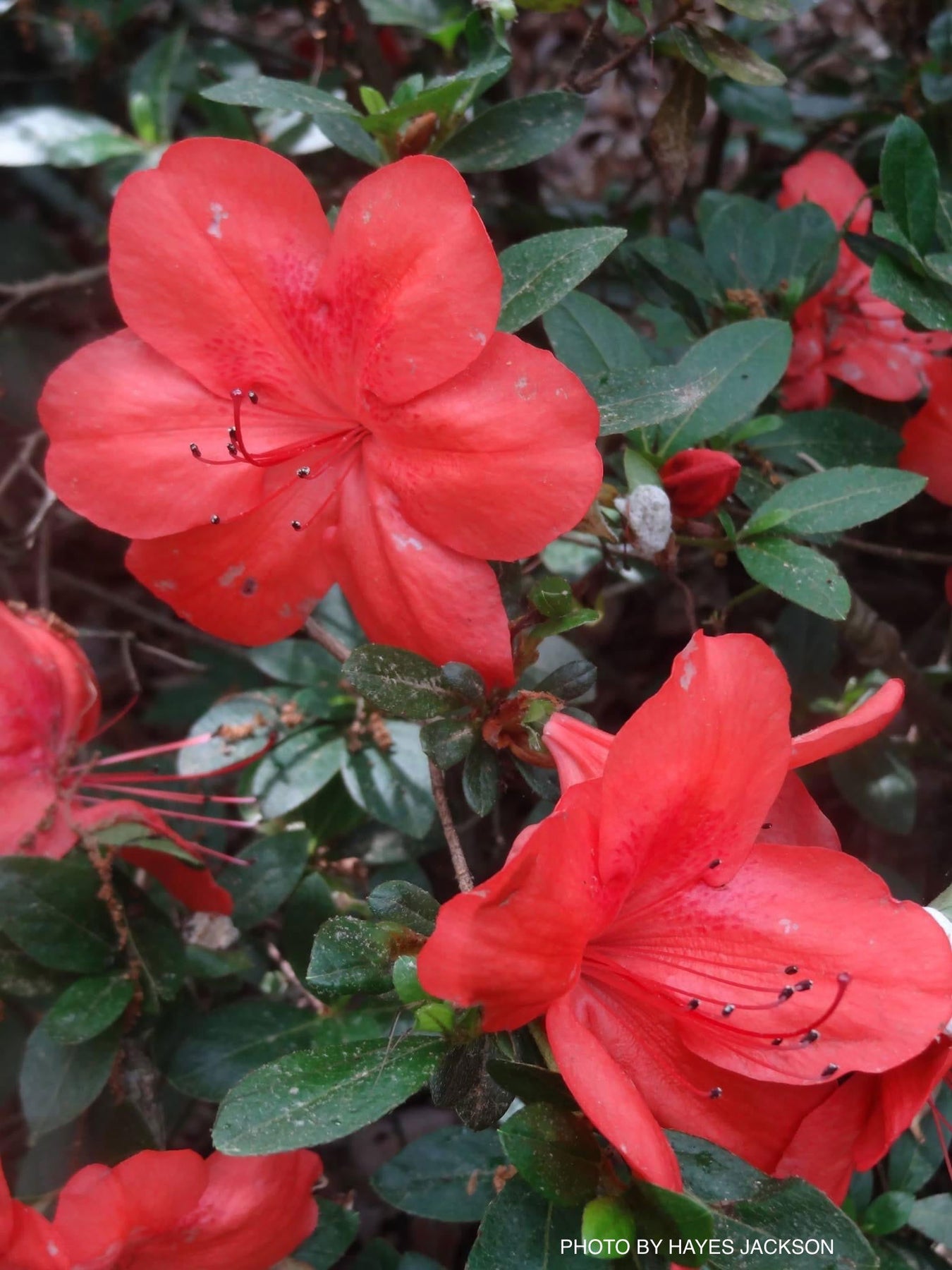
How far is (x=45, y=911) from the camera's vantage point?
1281 millimetres

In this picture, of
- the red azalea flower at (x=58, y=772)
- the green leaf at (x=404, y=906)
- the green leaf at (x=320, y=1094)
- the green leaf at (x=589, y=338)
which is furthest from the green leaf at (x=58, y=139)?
the green leaf at (x=320, y=1094)

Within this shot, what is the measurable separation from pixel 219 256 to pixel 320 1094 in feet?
2.53

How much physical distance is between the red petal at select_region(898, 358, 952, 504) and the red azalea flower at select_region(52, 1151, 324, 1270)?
108cm

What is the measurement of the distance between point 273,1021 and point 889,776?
874 millimetres

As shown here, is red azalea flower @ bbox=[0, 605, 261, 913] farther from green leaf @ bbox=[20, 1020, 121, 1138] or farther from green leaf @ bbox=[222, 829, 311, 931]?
green leaf @ bbox=[20, 1020, 121, 1138]

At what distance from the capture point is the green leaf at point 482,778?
1.09m

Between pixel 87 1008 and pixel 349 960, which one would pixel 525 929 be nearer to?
pixel 349 960

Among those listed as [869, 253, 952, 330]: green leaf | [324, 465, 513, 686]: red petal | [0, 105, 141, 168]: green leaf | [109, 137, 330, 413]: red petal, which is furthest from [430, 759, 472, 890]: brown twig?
[0, 105, 141, 168]: green leaf

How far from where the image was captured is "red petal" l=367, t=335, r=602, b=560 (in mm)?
991

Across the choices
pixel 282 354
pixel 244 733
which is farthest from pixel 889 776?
pixel 282 354

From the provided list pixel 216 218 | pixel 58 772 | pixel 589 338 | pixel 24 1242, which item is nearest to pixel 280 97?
pixel 216 218

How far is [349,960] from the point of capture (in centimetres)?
95

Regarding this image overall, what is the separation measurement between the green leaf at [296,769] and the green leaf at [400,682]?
43 centimetres

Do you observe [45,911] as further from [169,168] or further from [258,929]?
[169,168]
